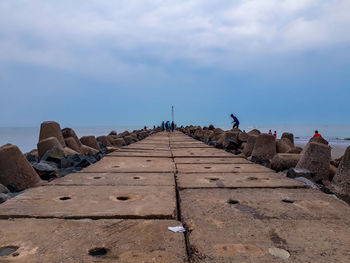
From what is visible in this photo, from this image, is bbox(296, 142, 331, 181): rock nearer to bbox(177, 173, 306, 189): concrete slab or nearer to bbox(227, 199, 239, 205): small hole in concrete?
bbox(177, 173, 306, 189): concrete slab

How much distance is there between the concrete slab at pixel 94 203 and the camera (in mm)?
A: 1677

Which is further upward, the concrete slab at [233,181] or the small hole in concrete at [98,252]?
the concrete slab at [233,181]

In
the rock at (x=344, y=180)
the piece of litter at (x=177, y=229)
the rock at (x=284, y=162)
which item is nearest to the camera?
the piece of litter at (x=177, y=229)

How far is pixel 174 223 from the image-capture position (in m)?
1.57

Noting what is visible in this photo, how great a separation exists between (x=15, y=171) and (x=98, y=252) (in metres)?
2.70

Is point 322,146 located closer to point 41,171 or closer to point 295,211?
Answer: point 295,211

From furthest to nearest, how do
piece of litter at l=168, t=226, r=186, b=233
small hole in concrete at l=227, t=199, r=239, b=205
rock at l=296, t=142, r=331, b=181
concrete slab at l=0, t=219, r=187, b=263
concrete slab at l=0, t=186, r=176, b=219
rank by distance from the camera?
rock at l=296, t=142, r=331, b=181 → small hole in concrete at l=227, t=199, r=239, b=205 → concrete slab at l=0, t=186, r=176, b=219 → piece of litter at l=168, t=226, r=186, b=233 → concrete slab at l=0, t=219, r=187, b=263

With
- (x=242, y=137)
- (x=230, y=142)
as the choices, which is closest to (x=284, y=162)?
(x=230, y=142)

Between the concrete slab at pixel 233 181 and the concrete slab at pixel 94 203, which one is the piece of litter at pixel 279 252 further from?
the concrete slab at pixel 233 181

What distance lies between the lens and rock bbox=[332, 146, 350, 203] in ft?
11.1

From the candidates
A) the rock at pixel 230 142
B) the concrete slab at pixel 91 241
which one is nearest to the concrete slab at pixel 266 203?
the concrete slab at pixel 91 241

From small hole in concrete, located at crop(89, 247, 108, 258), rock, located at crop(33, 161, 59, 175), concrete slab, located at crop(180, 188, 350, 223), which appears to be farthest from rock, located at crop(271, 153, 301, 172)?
small hole in concrete, located at crop(89, 247, 108, 258)

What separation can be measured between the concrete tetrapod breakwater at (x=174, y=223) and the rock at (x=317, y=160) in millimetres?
1797

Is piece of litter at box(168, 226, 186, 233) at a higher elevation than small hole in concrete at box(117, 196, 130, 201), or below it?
below
